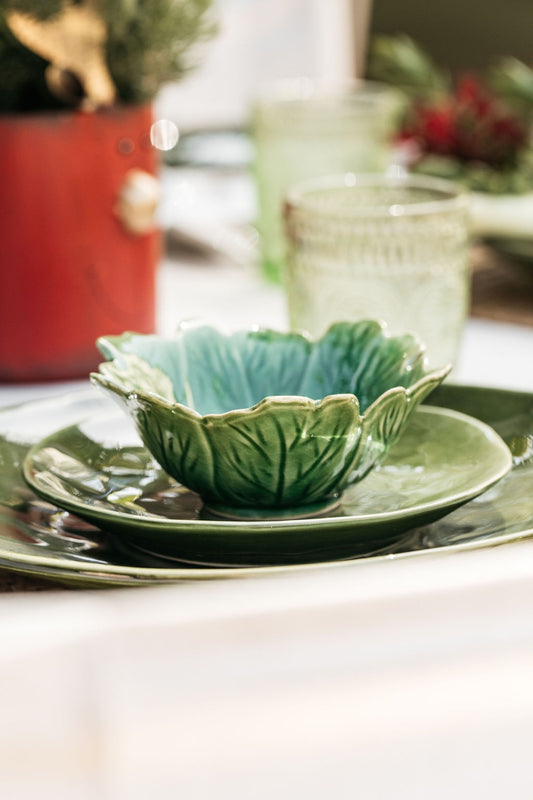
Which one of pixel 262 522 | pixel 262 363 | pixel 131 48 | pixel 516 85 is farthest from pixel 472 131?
pixel 262 522

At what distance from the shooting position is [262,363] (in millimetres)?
429

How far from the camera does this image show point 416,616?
0.78 feet

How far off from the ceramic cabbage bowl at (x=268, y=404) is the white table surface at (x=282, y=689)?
10 cm

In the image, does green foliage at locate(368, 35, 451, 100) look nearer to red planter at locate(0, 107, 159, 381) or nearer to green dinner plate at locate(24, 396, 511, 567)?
red planter at locate(0, 107, 159, 381)

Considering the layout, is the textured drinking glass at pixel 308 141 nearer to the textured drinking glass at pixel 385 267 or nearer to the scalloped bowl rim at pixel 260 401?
the textured drinking glass at pixel 385 267

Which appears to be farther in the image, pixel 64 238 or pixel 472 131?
pixel 472 131

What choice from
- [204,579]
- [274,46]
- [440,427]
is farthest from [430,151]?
[274,46]

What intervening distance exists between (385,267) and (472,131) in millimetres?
406

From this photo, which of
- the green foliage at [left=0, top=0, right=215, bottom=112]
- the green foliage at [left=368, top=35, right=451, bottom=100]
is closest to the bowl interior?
the green foliage at [left=0, top=0, right=215, bottom=112]

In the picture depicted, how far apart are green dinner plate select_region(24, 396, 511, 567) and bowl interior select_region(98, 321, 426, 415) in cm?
3

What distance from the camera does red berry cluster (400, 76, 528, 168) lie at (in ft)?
3.00

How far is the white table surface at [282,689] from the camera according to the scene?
0.22 m

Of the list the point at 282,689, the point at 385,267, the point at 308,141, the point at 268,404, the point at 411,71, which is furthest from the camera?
the point at 411,71

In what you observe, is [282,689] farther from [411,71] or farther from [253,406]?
A: [411,71]
